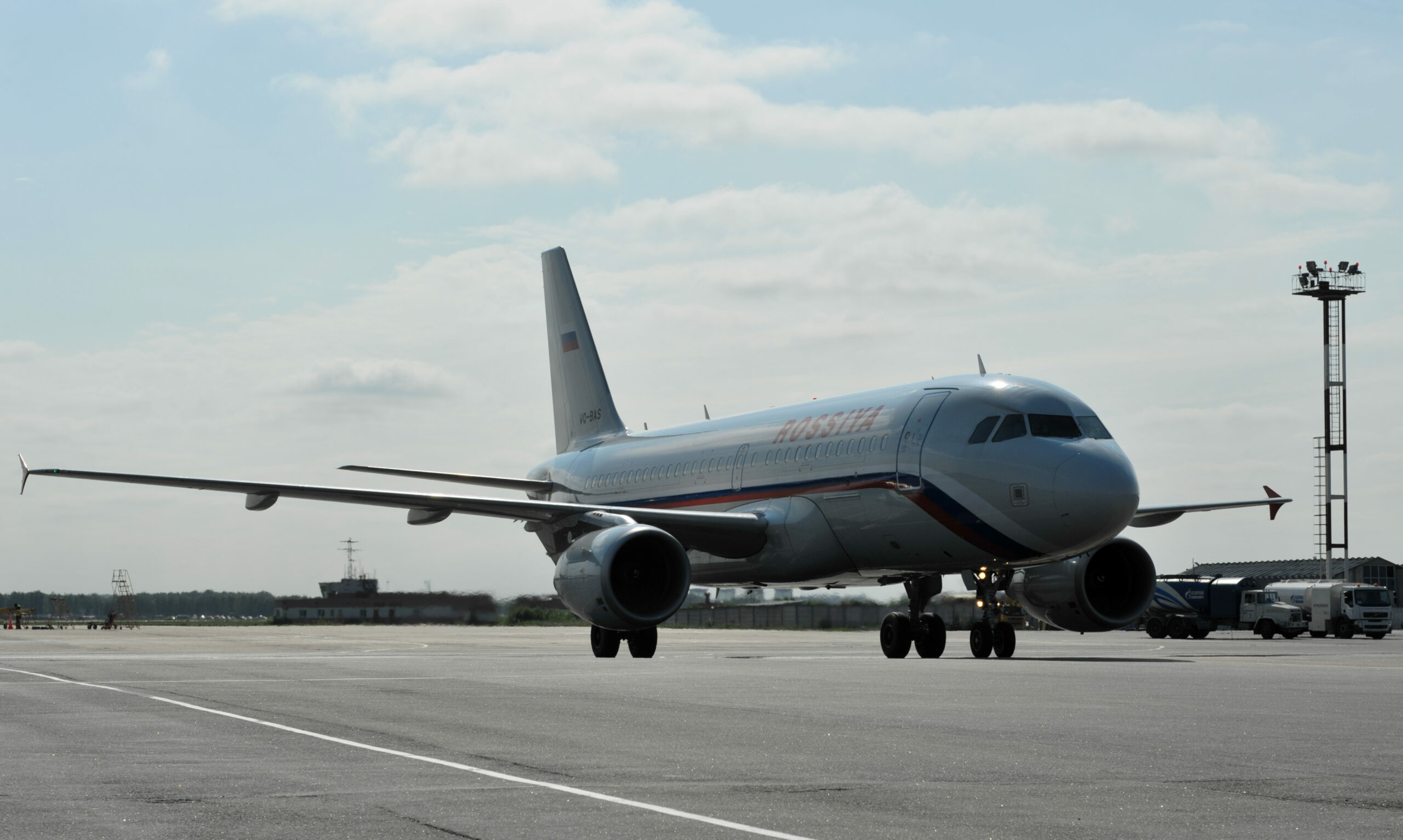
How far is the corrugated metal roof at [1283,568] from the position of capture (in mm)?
80562

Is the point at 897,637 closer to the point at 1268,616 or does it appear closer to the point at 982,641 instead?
the point at 982,641

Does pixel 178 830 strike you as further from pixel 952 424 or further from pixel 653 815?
pixel 952 424

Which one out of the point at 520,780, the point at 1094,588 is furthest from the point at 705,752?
the point at 1094,588

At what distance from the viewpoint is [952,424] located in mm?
24688

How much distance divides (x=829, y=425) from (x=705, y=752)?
1705 cm

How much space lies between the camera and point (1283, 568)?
8538 centimetres

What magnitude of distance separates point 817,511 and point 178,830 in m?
20.2

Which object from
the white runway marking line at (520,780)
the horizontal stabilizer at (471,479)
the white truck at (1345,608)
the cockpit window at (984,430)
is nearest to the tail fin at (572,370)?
the horizontal stabilizer at (471,479)

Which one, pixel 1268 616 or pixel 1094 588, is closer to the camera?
pixel 1094 588

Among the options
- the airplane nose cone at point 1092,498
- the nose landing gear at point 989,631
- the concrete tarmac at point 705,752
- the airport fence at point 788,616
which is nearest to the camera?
the concrete tarmac at point 705,752

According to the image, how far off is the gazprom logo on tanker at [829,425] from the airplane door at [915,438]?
0.98 meters

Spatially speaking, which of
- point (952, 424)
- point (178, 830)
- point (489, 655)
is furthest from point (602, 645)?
point (178, 830)

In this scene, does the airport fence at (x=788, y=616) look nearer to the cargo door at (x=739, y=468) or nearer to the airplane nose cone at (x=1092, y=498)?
the cargo door at (x=739, y=468)

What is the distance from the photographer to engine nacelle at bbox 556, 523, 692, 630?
25.3m
